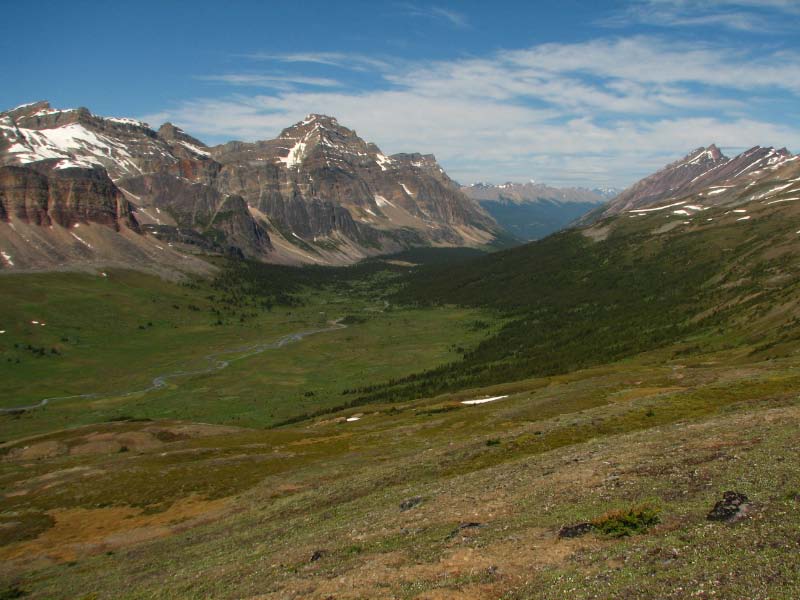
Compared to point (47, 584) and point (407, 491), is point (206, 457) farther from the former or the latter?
point (407, 491)

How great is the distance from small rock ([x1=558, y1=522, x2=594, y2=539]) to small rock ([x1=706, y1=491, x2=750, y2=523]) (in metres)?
5.15

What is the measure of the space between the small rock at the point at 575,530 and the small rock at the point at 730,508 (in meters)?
5.15

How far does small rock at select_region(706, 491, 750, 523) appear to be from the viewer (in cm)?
2502

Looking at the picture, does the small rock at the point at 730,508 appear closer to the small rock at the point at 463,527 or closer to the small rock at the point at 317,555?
the small rock at the point at 463,527

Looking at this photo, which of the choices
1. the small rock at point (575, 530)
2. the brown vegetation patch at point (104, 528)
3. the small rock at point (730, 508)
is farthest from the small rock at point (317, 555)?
the brown vegetation patch at point (104, 528)

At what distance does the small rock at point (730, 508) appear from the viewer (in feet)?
82.1

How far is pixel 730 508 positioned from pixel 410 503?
21.3m

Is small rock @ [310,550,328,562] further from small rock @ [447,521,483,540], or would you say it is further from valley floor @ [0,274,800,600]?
small rock @ [447,521,483,540]

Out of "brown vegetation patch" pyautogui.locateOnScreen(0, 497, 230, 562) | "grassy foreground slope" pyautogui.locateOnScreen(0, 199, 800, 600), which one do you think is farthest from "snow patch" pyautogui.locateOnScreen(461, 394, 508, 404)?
"brown vegetation patch" pyautogui.locateOnScreen(0, 497, 230, 562)

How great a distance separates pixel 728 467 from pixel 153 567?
38.5 m

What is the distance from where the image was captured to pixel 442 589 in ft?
80.5

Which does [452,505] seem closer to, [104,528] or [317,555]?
[317,555]

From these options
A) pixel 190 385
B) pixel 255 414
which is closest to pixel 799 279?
pixel 255 414

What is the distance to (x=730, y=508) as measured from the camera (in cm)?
2556
